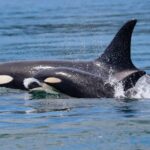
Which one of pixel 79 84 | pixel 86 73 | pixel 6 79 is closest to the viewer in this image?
pixel 79 84

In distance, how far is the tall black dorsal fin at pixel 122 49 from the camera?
57.3ft

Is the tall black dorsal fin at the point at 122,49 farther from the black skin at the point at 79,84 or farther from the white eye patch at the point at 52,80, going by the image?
the white eye patch at the point at 52,80

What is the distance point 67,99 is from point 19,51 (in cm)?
1075

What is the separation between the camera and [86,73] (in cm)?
1745

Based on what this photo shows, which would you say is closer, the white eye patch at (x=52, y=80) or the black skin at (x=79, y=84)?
the black skin at (x=79, y=84)

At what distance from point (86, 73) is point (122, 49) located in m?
1.06

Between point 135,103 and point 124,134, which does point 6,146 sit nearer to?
point 124,134

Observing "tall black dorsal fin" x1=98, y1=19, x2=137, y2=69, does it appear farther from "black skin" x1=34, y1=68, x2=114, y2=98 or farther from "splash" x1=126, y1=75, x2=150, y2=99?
"black skin" x1=34, y1=68, x2=114, y2=98

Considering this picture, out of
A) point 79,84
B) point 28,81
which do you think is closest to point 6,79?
point 28,81

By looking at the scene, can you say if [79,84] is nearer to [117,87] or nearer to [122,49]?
[117,87]

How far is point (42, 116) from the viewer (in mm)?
14656

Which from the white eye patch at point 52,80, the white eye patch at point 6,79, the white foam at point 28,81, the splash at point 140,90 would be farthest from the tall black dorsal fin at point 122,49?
the white eye patch at point 6,79

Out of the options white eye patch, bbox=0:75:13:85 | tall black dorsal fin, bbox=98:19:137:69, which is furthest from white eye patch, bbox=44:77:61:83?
tall black dorsal fin, bbox=98:19:137:69

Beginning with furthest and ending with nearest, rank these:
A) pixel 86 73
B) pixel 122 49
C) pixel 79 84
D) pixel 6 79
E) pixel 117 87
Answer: pixel 6 79 < pixel 122 49 < pixel 86 73 < pixel 79 84 < pixel 117 87
